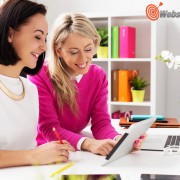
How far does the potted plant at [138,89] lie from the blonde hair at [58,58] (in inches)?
72.9

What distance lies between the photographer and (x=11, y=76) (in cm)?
168

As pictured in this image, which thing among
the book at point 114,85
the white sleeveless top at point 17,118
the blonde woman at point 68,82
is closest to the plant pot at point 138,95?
the book at point 114,85

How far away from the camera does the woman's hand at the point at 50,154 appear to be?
1.47m

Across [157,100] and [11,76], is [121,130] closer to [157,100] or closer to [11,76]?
[11,76]

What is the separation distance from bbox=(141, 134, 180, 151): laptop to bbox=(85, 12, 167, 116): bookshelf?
174cm

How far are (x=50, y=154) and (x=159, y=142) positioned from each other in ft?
1.88

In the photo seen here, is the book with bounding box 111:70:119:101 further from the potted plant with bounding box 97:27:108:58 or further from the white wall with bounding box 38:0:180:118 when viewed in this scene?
the white wall with bounding box 38:0:180:118

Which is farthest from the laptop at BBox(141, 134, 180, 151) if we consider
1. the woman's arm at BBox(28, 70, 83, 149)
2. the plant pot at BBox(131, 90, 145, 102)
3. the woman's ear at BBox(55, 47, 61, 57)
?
the plant pot at BBox(131, 90, 145, 102)

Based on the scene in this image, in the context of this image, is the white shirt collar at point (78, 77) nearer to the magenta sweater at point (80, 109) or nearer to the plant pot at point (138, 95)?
the magenta sweater at point (80, 109)

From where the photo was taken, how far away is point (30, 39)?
1.65 m

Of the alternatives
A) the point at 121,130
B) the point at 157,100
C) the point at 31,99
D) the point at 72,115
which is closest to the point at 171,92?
the point at 157,100

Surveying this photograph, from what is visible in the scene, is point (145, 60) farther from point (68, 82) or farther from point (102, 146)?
point (102, 146)

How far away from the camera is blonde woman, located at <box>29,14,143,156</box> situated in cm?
189
